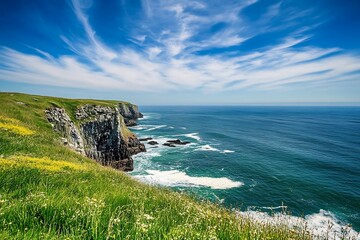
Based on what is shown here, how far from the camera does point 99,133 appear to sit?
177ft

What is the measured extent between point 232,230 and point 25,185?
18.3 ft

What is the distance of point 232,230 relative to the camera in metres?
4.44

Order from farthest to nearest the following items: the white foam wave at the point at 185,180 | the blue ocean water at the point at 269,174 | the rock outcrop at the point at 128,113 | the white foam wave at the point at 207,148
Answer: the rock outcrop at the point at 128,113, the white foam wave at the point at 207,148, the white foam wave at the point at 185,180, the blue ocean water at the point at 269,174

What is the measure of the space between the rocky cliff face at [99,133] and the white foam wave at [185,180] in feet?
32.2

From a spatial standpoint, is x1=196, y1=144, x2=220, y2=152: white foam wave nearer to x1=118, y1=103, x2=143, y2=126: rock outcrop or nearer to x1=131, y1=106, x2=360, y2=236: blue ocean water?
x1=131, y1=106, x2=360, y2=236: blue ocean water

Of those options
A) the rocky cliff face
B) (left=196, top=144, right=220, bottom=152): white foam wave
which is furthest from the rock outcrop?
(left=196, top=144, right=220, bottom=152): white foam wave

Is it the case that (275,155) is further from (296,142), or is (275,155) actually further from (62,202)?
(62,202)

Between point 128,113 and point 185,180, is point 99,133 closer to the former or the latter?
point 185,180

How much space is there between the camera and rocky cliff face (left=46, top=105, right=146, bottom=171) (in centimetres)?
4177

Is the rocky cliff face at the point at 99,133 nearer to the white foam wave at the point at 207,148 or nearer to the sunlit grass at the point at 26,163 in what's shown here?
the white foam wave at the point at 207,148

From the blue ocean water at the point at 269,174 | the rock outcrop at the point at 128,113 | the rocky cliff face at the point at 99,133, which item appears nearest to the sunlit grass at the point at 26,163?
the blue ocean water at the point at 269,174

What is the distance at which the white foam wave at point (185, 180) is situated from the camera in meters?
42.5

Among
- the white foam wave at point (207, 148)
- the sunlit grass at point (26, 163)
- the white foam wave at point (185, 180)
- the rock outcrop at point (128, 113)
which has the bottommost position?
the white foam wave at point (185, 180)

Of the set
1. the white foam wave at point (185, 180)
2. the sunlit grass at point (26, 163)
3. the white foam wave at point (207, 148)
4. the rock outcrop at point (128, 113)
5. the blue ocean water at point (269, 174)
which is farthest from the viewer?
the rock outcrop at point (128, 113)
